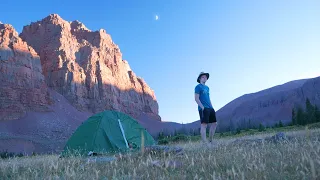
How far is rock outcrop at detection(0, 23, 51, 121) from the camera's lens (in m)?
81.8

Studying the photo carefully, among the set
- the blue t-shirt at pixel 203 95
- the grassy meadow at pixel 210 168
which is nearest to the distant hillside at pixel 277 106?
the blue t-shirt at pixel 203 95

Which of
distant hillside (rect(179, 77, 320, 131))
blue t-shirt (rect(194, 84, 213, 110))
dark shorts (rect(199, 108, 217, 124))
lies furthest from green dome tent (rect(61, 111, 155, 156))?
distant hillside (rect(179, 77, 320, 131))

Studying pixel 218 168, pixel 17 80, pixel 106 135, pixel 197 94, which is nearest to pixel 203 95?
pixel 197 94

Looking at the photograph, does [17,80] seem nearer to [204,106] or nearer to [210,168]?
[204,106]

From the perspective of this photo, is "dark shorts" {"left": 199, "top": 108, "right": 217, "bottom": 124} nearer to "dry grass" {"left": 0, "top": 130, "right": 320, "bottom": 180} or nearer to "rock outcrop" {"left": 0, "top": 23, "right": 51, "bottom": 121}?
"dry grass" {"left": 0, "top": 130, "right": 320, "bottom": 180}

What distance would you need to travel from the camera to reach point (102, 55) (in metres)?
113

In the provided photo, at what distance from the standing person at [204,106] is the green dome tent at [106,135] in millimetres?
4056

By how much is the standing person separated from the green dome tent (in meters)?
4.06

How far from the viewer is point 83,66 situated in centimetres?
10531

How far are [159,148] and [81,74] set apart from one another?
327 feet

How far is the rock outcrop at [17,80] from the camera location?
81.8m

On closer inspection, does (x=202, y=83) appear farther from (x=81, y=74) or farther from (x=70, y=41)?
(x=70, y=41)

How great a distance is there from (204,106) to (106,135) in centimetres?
509

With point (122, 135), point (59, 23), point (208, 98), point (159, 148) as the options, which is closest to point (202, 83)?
point (208, 98)
